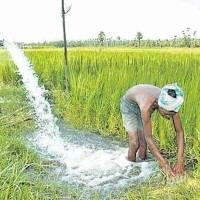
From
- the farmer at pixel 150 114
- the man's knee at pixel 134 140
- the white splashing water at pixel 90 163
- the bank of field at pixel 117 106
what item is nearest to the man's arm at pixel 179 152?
the farmer at pixel 150 114

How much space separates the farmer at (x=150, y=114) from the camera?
3.08 metres

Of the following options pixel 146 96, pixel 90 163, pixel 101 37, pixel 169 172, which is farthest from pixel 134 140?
pixel 101 37

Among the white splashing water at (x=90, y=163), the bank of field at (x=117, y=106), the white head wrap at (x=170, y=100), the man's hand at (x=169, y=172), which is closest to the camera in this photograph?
the white head wrap at (x=170, y=100)

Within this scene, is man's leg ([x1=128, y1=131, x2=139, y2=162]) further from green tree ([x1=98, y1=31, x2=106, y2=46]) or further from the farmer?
green tree ([x1=98, y1=31, x2=106, y2=46])

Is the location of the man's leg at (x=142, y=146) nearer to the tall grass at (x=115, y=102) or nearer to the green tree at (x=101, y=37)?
the tall grass at (x=115, y=102)

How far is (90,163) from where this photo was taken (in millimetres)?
4027

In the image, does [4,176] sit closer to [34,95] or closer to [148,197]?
[148,197]

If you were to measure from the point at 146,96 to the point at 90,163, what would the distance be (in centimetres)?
97

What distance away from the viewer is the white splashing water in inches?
141

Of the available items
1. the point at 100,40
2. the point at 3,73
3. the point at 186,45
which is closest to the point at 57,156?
the point at 3,73

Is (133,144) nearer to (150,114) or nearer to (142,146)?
(142,146)

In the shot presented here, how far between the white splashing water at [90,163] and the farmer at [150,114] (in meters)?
0.18

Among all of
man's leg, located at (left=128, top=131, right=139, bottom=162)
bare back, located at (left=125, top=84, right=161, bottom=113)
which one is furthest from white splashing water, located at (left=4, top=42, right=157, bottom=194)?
bare back, located at (left=125, top=84, right=161, bottom=113)

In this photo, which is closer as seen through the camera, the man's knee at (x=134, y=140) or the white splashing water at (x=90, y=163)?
the white splashing water at (x=90, y=163)
